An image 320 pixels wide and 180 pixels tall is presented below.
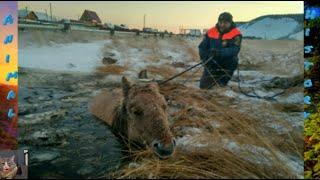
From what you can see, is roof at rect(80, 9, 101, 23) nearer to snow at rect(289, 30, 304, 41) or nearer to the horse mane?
the horse mane

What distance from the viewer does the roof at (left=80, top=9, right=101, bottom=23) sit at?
546cm

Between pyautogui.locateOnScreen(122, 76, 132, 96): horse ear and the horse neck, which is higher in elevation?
pyautogui.locateOnScreen(122, 76, 132, 96): horse ear

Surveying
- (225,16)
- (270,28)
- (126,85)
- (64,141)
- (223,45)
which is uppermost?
(225,16)

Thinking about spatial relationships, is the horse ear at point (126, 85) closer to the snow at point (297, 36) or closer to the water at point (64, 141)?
the water at point (64, 141)

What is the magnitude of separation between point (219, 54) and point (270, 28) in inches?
28.0

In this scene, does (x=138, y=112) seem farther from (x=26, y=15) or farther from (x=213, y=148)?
(x=26, y=15)

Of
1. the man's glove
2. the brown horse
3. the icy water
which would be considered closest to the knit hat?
the man's glove

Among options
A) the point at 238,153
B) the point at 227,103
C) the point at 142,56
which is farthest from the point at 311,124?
the point at 142,56

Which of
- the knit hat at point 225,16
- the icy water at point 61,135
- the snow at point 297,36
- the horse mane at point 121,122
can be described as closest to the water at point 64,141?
the icy water at point 61,135

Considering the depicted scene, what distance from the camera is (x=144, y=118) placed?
497 centimetres

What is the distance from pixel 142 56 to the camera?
570 cm

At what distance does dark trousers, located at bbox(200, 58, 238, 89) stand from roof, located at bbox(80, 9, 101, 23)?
58.2 inches

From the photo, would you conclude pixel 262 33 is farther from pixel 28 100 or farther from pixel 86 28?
pixel 28 100

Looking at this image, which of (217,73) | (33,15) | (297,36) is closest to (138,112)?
(217,73)
